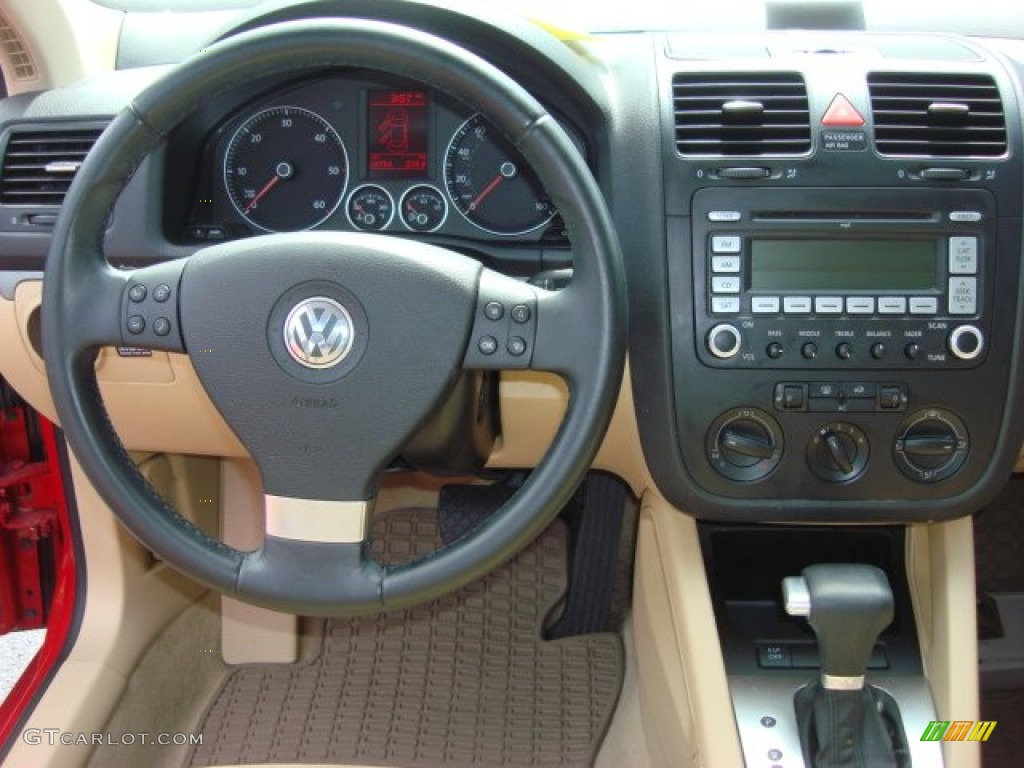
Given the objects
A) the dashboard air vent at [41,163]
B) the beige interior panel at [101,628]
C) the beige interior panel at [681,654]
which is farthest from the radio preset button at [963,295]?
the beige interior panel at [101,628]

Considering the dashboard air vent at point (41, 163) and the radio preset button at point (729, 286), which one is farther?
the dashboard air vent at point (41, 163)

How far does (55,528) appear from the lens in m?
1.77

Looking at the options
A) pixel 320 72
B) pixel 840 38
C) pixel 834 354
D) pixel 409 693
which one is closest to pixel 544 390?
pixel 834 354

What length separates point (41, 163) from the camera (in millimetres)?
1323

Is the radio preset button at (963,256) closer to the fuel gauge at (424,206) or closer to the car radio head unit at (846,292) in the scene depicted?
the car radio head unit at (846,292)

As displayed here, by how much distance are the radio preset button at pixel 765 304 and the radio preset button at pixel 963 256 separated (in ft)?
0.66

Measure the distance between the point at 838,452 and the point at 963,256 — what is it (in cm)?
26

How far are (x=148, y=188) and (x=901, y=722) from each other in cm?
112

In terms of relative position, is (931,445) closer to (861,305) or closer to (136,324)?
(861,305)

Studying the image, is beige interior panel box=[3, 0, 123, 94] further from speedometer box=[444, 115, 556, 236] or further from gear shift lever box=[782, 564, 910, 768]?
gear shift lever box=[782, 564, 910, 768]

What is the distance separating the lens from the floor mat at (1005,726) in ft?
5.78

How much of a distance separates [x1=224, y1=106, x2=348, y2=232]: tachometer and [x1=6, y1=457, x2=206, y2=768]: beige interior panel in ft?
1.71

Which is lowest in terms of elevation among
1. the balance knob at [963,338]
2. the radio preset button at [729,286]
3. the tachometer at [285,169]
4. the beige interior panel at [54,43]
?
the balance knob at [963,338]

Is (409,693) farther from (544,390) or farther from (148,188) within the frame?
(148,188)
